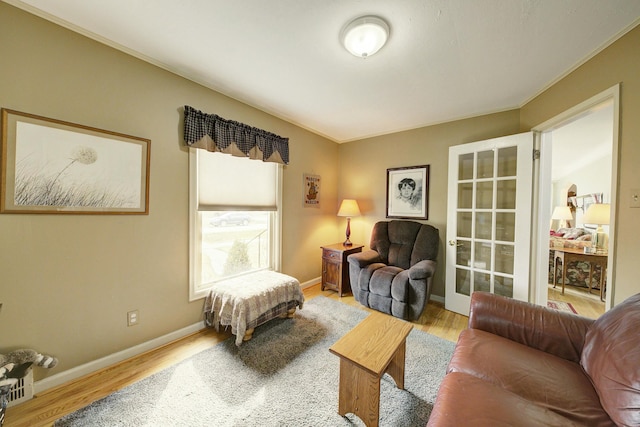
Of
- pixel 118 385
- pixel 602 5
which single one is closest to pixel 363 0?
pixel 602 5

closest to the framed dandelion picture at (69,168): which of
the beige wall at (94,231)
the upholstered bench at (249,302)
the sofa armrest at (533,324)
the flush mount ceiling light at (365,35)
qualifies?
the beige wall at (94,231)

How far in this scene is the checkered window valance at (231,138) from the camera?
6.97 feet

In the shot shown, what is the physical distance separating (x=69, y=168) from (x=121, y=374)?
154cm

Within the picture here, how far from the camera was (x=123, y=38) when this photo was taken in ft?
5.52

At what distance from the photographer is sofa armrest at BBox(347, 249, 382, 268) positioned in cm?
291

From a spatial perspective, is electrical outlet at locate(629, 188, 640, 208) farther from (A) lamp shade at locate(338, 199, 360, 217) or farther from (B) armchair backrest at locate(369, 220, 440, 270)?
(A) lamp shade at locate(338, 199, 360, 217)

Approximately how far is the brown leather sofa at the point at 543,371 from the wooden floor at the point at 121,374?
3.09 ft

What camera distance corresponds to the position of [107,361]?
5.74 feet

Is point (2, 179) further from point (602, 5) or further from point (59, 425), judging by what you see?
point (602, 5)

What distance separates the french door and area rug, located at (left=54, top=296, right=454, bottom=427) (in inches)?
38.4

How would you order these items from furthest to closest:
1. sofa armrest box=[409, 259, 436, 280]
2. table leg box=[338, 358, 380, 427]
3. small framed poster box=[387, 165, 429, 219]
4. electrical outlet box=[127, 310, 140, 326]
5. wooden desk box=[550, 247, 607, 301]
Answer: small framed poster box=[387, 165, 429, 219] < wooden desk box=[550, 247, 607, 301] < sofa armrest box=[409, 259, 436, 280] < electrical outlet box=[127, 310, 140, 326] < table leg box=[338, 358, 380, 427]

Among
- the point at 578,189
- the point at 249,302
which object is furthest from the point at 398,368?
the point at 578,189

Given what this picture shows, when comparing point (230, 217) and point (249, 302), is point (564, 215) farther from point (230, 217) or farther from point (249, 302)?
point (230, 217)

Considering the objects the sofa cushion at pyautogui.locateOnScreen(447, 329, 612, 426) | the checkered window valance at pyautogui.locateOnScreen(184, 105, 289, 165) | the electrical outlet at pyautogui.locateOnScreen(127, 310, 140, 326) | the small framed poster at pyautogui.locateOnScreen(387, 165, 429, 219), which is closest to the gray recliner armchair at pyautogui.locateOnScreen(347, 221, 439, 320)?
the small framed poster at pyautogui.locateOnScreen(387, 165, 429, 219)
